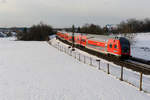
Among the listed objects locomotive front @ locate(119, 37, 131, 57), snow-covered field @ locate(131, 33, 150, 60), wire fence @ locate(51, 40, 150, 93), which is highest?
locomotive front @ locate(119, 37, 131, 57)

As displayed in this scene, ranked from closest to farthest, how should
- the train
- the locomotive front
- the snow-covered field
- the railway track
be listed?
the railway track < the locomotive front < the train < the snow-covered field

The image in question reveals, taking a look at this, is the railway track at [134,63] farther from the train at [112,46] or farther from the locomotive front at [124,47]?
the locomotive front at [124,47]

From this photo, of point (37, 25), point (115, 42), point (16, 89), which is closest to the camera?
point (16, 89)

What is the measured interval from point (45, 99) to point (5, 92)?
9.61 feet

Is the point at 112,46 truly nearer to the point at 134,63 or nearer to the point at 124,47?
the point at 124,47

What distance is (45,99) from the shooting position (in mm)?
8469

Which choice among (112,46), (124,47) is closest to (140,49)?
(112,46)

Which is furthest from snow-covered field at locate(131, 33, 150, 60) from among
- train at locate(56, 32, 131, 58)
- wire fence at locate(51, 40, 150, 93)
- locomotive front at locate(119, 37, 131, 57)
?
wire fence at locate(51, 40, 150, 93)

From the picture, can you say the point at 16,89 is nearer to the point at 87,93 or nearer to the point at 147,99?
the point at 87,93

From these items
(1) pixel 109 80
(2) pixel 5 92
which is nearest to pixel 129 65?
(1) pixel 109 80

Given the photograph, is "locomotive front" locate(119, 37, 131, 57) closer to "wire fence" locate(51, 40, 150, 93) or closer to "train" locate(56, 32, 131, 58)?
"train" locate(56, 32, 131, 58)

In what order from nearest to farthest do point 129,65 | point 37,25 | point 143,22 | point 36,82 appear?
point 36,82 < point 129,65 < point 37,25 < point 143,22

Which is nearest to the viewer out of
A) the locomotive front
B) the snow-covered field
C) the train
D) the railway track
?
the railway track

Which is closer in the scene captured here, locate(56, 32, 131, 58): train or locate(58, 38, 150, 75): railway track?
locate(58, 38, 150, 75): railway track
